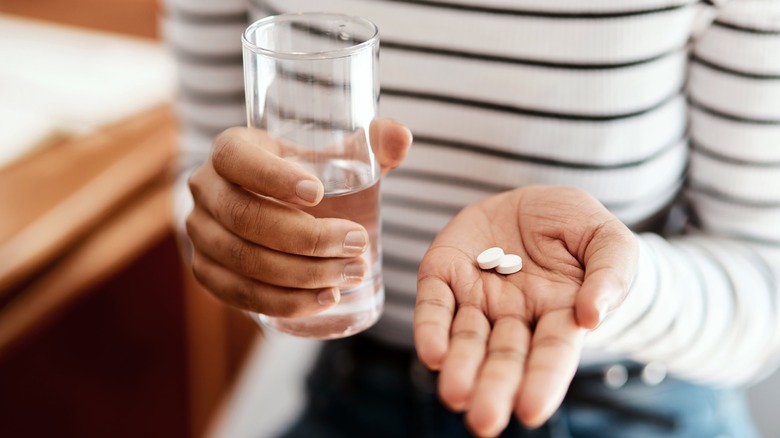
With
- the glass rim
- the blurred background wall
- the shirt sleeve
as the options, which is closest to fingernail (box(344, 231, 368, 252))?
the glass rim

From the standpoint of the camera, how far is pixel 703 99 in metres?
0.71

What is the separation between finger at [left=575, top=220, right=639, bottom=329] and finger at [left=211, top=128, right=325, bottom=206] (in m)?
0.16

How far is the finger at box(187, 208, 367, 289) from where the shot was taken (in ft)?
1.65

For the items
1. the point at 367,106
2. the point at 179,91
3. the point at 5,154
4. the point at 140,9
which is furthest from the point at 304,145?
the point at 140,9

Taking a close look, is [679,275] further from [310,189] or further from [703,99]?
[310,189]

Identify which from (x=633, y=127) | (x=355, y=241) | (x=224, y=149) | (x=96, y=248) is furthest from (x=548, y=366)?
(x=96, y=248)

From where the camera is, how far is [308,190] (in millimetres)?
463

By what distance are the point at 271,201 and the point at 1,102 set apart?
2.64 ft

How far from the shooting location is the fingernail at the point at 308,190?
46cm

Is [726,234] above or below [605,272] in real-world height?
below

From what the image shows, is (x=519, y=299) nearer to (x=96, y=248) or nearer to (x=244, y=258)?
(x=244, y=258)

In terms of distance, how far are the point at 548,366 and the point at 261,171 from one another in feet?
0.69

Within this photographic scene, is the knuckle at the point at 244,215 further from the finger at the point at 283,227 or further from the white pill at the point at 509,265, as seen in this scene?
the white pill at the point at 509,265

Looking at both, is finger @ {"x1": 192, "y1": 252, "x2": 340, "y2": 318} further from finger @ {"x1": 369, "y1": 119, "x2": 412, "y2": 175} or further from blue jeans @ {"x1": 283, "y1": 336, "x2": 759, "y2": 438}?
blue jeans @ {"x1": 283, "y1": 336, "x2": 759, "y2": 438}
